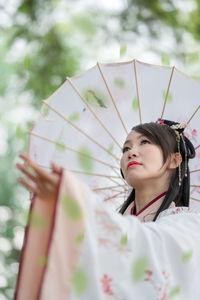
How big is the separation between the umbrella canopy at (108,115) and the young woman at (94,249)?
22.8 inches

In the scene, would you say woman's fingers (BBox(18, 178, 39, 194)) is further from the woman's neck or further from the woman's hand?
the woman's neck

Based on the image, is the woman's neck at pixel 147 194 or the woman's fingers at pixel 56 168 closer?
the woman's fingers at pixel 56 168

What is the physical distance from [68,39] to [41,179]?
11.7 ft

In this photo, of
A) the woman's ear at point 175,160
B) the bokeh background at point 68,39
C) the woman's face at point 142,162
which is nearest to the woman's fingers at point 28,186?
the woman's face at point 142,162

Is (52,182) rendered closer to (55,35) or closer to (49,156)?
(49,156)

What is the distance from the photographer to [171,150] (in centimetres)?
216

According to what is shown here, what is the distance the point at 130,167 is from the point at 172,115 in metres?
0.44

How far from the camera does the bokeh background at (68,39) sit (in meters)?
4.34

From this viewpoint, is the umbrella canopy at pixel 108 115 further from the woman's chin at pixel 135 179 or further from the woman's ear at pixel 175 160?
the woman's chin at pixel 135 179

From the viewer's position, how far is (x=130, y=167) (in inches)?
79.4

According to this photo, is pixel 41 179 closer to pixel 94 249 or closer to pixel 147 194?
pixel 94 249

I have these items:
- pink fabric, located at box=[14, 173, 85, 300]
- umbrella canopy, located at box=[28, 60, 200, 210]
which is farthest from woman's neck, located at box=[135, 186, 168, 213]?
pink fabric, located at box=[14, 173, 85, 300]

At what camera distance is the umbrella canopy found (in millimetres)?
2318

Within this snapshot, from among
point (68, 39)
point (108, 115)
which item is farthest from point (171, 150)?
point (68, 39)
